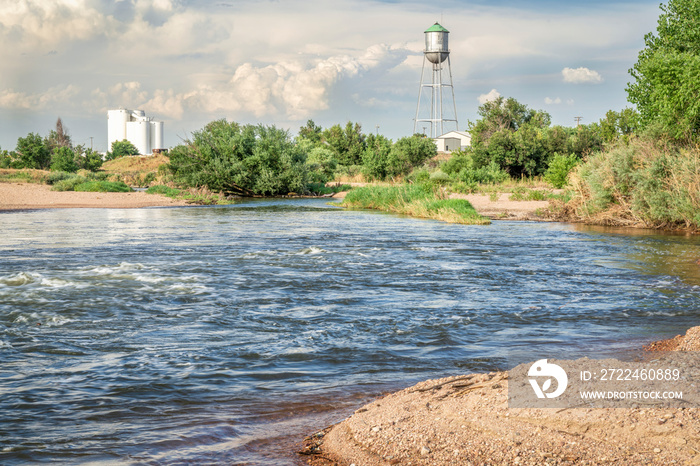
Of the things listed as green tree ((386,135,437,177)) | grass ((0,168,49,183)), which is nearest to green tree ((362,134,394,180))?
green tree ((386,135,437,177))

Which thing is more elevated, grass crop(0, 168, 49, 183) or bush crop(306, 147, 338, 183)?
bush crop(306, 147, 338, 183)

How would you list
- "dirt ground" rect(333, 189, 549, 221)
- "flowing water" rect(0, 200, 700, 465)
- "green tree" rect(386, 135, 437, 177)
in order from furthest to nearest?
"green tree" rect(386, 135, 437, 177) → "dirt ground" rect(333, 189, 549, 221) → "flowing water" rect(0, 200, 700, 465)

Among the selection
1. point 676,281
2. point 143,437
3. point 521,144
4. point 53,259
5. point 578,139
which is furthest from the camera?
point 578,139

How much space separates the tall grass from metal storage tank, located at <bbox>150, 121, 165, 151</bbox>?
14639 centimetres

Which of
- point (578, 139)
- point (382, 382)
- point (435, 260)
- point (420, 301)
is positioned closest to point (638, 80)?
point (435, 260)

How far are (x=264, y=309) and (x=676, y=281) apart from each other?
8829mm

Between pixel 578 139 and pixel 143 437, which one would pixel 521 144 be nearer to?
pixel 578 139

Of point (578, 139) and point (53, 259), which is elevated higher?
point (578, 139)

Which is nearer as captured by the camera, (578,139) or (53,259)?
(53,259)

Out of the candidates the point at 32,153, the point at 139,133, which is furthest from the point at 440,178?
the point at 139,133

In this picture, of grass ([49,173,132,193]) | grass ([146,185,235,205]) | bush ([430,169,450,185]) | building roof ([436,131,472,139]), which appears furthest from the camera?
building roof ([436,131,472,139])

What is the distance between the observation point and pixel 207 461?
16.5ft

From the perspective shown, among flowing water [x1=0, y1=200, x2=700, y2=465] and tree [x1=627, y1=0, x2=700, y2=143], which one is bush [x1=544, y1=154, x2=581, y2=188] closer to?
tree [x1=627, y1=0, x2=700, y2=143]
